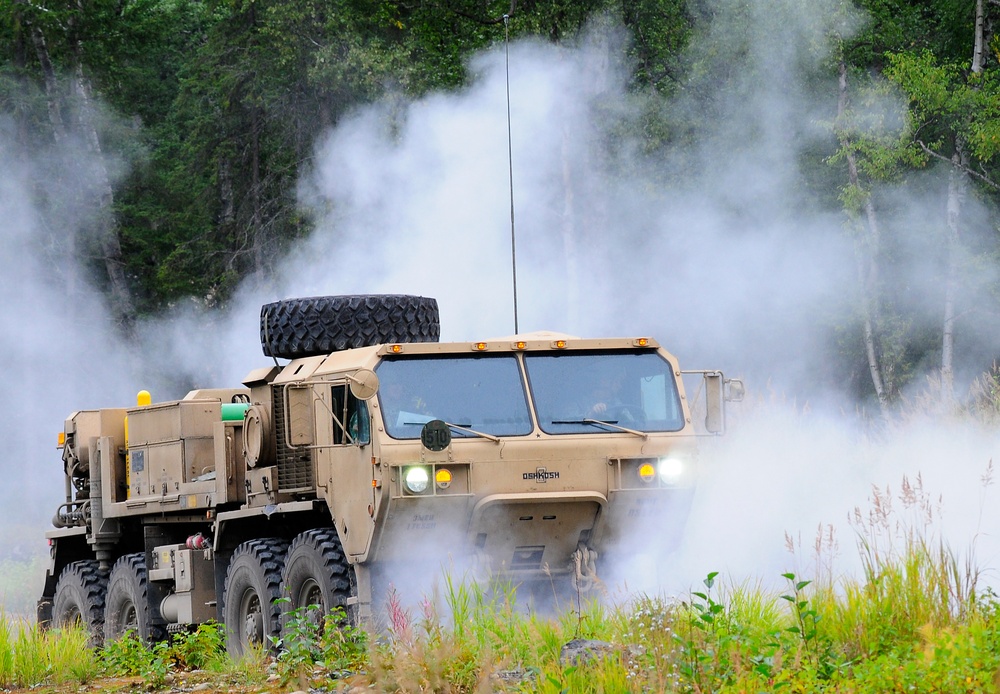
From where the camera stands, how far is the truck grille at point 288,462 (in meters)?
10.9

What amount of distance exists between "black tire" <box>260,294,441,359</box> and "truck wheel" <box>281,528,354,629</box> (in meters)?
1.48

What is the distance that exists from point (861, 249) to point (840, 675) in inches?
675

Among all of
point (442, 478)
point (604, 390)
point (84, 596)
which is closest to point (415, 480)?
point (442, 478)

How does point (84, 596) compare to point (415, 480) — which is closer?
point (415, 480)

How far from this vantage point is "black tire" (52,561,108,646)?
569 inches

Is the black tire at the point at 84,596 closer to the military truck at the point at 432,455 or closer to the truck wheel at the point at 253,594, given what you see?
the truck wheel at the point at 253,594

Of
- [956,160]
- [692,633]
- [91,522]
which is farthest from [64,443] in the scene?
[956,160]

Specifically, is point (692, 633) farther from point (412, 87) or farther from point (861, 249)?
point (412, 87)

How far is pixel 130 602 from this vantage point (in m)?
13.7

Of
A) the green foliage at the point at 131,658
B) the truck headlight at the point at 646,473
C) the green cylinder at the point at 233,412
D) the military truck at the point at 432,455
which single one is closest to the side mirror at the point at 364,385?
the military truck at the point at 432,455

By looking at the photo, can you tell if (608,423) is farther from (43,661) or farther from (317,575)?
(43,661)

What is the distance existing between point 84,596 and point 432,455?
623cm

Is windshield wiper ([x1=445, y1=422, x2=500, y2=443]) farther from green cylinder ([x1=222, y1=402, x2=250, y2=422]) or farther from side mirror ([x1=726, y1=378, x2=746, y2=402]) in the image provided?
green cylinder ([x1=222, y1=402, x2=250, y2=422])

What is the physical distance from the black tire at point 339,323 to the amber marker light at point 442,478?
6.24ft
